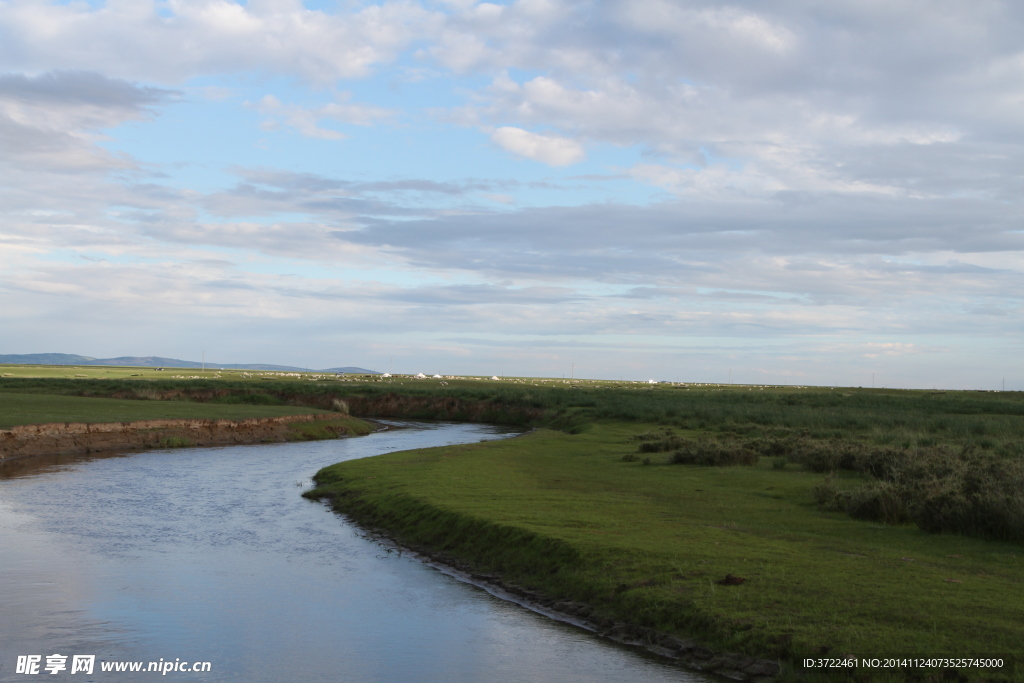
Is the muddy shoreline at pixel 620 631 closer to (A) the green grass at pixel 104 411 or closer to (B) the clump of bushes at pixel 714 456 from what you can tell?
(B) the clump of bushes at pixel 714 456

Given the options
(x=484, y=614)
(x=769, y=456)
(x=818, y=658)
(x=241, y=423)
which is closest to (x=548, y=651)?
(x=484, y=614)

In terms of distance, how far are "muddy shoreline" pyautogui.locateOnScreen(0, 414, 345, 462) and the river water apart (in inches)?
520

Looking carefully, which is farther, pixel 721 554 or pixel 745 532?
pixel 745 532

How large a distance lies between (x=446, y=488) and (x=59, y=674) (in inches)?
569

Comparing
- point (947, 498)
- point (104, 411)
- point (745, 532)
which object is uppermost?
point (947, 498)

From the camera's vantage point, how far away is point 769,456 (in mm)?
33156

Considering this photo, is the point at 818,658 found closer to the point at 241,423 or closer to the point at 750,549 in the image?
the point at 750,549

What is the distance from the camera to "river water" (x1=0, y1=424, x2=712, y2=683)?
438 inches

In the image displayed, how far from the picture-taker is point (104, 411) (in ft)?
155

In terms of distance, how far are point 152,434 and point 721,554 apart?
121ft

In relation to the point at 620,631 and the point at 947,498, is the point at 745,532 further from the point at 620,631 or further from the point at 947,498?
the point at 620,631

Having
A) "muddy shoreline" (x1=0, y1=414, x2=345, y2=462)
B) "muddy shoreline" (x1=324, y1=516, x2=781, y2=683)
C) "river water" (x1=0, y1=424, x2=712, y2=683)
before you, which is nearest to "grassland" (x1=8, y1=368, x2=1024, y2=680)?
"muddy shoreline" (x1=324, y1=516, x2=781, y2=683)

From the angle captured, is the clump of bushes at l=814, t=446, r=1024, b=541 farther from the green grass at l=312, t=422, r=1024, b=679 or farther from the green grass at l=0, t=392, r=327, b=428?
the green grass at l=0, t=392, r=327, b=428

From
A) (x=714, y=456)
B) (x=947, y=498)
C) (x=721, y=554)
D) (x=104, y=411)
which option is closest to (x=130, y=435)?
(x=104, y=411)
